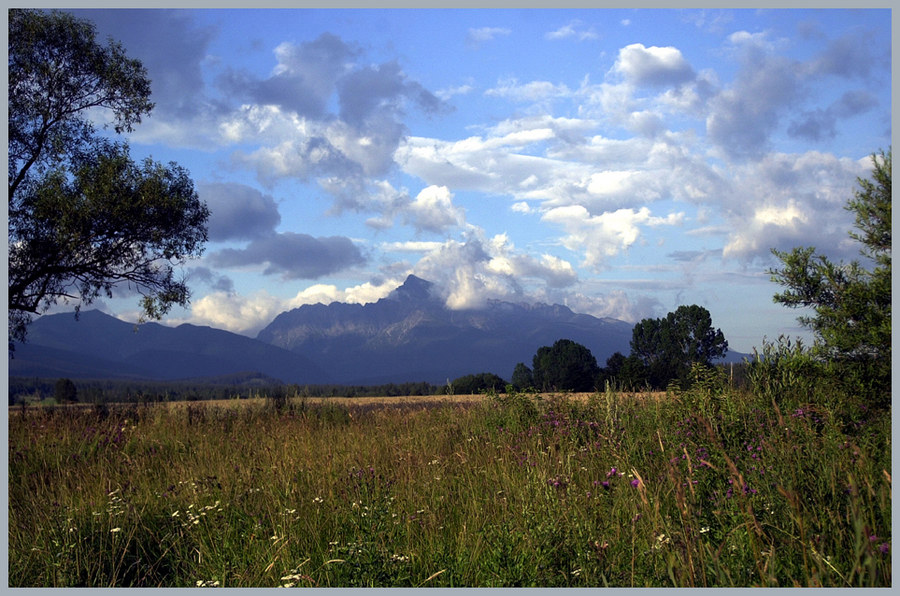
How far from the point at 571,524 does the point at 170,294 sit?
607 inches

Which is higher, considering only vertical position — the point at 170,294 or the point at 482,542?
the point at 170,294

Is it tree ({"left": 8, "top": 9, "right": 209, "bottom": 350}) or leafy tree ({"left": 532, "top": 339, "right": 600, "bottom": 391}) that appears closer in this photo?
tree ({"left": 8, "top": 9, "right": 209, "bottom": 350})

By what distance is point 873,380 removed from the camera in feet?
29.4

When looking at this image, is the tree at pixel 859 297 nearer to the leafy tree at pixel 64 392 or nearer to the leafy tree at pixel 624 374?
the leafy tree at pixel 624 374

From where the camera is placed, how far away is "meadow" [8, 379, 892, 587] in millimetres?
3480

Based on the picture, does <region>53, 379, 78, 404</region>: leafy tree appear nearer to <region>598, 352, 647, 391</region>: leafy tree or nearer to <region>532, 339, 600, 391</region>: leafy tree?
<region>598, 352, 647, 391</region>: leafy tree

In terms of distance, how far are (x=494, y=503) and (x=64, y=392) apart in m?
15.5

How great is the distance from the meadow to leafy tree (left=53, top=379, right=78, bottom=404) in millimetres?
6570

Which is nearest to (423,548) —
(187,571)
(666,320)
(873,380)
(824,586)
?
(187,571)

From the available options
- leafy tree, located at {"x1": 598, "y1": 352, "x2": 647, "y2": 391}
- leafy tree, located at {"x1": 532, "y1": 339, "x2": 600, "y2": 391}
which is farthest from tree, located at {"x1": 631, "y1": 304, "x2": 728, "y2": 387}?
leafy tree, located at {"x1": 598, "y1": 352, "x2": 647, "y2": 391}

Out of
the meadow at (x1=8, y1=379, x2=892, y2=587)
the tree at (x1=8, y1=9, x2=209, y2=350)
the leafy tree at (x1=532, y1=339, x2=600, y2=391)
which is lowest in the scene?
the leafy tree at (x1=532, y1=339, x2=600, y2=391)

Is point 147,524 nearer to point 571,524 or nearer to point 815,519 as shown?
point 571,524

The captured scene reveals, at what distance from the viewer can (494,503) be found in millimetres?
5156

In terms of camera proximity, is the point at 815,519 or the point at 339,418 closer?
the point at 815,519
